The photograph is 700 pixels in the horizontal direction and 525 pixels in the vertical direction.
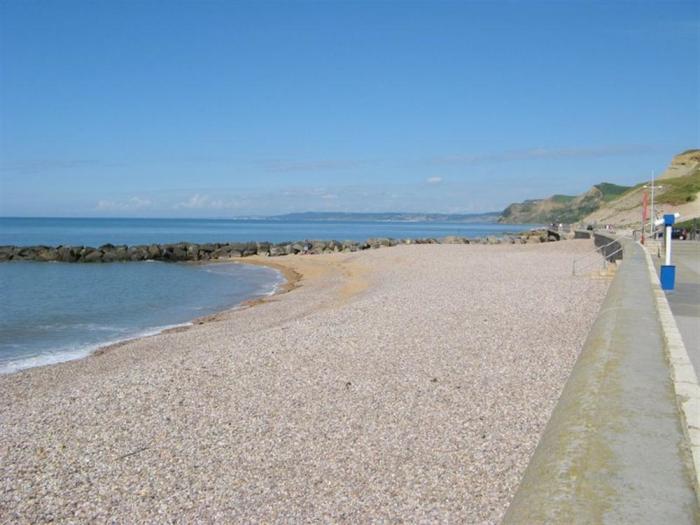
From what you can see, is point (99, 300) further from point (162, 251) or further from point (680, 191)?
point (680, 191)

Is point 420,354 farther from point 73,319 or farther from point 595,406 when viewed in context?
point 73,319

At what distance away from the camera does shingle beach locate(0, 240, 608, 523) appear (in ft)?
15.6

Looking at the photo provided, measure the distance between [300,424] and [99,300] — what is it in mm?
18834

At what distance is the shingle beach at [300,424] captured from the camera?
4.76 m

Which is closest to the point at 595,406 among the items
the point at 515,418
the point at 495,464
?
the point at 495,464

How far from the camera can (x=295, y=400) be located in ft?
23.7

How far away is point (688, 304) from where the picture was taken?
11.1m

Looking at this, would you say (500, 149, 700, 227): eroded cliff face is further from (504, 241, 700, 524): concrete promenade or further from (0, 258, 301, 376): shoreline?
(504, 241, 700, 524): concrete promenade

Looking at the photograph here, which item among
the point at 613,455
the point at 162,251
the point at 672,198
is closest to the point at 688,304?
the point at 613,455

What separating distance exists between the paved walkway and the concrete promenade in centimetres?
218

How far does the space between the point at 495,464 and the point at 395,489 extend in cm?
84

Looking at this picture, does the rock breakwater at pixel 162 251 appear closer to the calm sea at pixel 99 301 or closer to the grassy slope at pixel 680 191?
the calm sea at pixel 99 301

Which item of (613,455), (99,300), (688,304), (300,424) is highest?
(613,455)

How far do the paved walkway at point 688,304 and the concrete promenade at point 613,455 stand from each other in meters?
2.18
